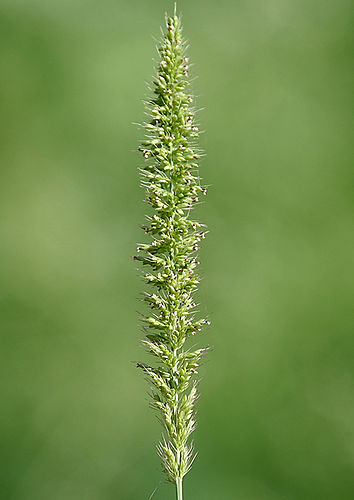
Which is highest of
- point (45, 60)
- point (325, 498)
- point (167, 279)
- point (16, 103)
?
point (45, 60)

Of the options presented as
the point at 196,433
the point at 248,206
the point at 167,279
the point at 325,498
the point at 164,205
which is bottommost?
the point at 325,498

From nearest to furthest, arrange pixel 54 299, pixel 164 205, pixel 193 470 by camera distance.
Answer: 1. pixel 164 205
2. pixel 193 470
3. pixel 54 299

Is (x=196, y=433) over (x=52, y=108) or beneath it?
beneath

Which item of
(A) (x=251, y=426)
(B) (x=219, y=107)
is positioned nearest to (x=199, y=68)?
(B) (x=219, y=107)

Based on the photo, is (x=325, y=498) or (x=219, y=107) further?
(x=219, y=107)

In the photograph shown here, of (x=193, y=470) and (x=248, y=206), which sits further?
(x=248, y=206)

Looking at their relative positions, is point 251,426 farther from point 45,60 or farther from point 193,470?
point 45,60

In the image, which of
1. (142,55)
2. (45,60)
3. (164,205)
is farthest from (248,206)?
(164,205)

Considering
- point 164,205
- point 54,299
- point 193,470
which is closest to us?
point 164,205

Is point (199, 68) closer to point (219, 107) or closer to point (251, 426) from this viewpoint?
point (219, 107)
